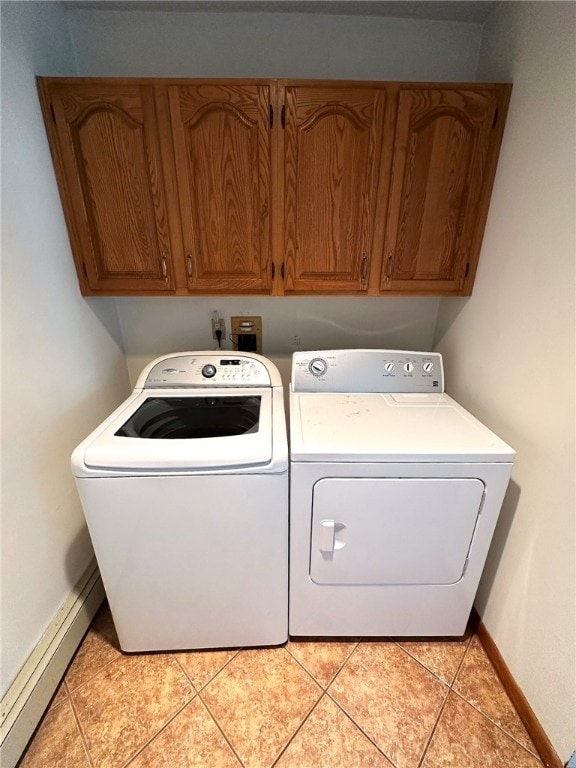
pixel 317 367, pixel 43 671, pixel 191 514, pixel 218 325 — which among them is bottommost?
pixel 43 671

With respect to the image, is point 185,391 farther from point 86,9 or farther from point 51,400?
point 86,9

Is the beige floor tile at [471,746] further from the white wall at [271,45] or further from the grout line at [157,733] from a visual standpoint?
the white wall at [271,45]

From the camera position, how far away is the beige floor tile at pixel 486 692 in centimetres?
113

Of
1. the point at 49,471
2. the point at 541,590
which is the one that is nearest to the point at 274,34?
the point at 49,471

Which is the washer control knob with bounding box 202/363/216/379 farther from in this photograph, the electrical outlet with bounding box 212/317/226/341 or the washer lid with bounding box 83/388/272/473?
the electrical outlet with bounding box 212/317/226/341

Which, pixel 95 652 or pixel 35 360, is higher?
pixel 35 360

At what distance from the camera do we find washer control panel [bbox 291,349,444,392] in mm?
1502

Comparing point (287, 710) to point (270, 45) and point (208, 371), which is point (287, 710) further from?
point (270, 45)

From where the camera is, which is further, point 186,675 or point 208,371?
point 208,371

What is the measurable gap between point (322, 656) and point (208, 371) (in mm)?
1295

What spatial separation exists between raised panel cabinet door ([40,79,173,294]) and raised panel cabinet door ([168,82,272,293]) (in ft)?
0.34

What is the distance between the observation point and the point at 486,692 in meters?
1.22

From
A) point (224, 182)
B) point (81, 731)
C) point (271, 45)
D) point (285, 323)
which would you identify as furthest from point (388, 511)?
point (271, 45)

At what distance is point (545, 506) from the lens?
1.06 meters
